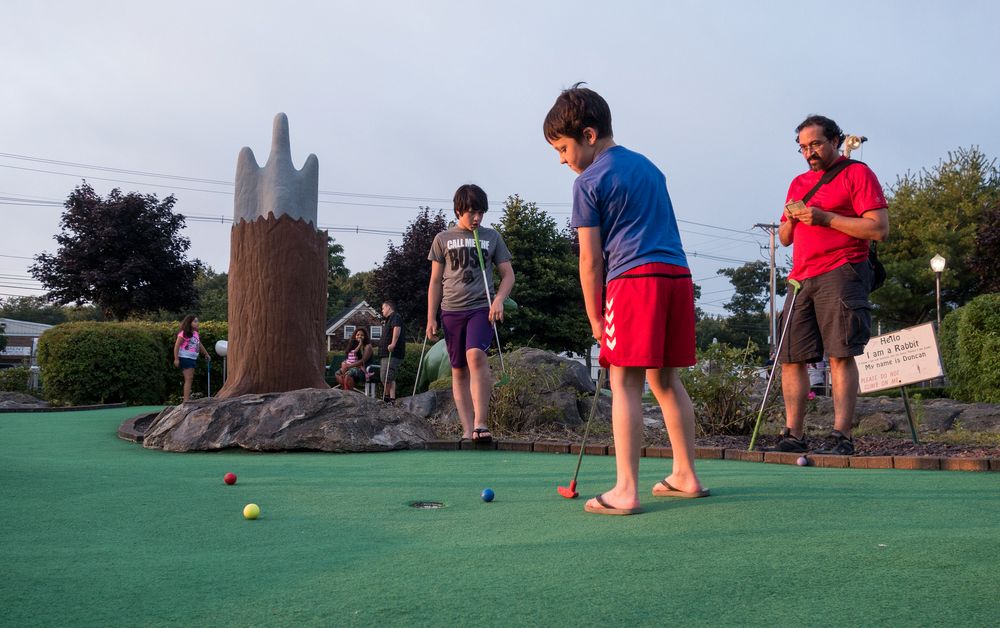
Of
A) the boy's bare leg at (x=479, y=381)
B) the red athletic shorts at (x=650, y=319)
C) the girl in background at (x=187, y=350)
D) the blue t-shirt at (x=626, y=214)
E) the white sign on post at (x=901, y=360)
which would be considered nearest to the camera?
the red athletic shorts at (x=650, y=319)

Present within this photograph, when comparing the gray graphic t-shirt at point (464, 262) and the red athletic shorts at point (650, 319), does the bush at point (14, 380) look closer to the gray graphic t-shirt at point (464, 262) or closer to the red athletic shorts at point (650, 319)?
the gray graphic t-shirt at point (464, 262)

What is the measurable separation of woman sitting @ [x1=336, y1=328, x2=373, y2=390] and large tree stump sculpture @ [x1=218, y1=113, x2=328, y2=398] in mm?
4667

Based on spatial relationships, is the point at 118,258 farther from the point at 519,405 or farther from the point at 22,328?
the point at 22,328

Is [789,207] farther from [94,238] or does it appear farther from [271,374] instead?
[94,238]

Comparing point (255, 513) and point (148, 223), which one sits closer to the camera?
point (255, 513)

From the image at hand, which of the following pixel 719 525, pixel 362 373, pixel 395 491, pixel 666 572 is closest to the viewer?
pixel 666 572

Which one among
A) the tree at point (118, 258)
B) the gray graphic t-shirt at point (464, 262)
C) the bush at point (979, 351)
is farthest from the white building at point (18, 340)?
the gray graphic t-shirt at point (464, 262)

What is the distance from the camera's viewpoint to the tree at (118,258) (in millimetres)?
27938

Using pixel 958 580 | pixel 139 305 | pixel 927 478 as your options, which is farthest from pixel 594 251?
pixel 139 305

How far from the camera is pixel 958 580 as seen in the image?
183cm

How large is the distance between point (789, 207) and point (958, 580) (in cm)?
306

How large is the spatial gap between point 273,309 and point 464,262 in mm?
2077

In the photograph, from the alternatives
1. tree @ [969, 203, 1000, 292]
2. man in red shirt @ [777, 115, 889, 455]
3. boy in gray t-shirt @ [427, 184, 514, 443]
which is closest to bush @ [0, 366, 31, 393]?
boy in gray t-shirt @ [427, 184, 514, 443]

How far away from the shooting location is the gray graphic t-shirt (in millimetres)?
5676
